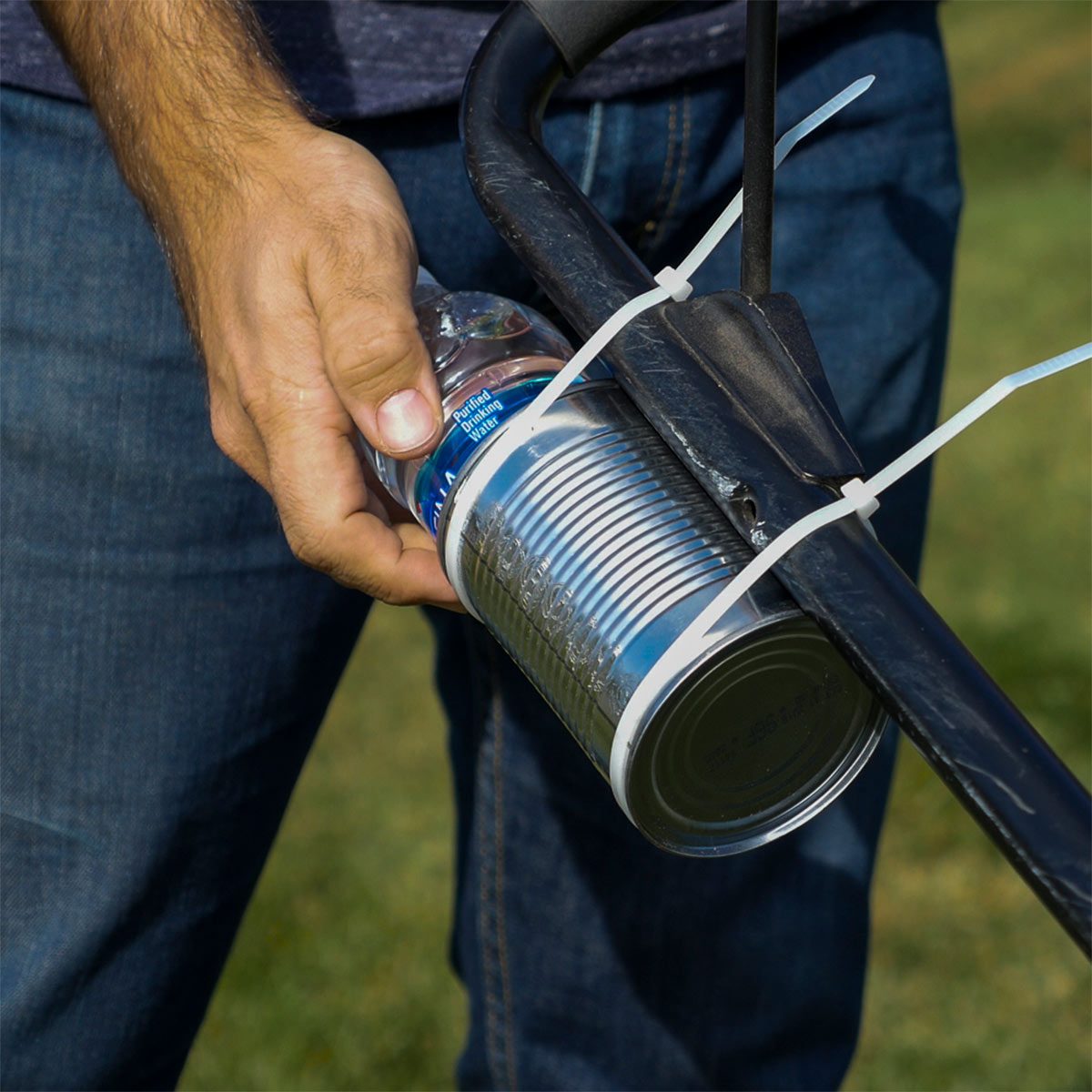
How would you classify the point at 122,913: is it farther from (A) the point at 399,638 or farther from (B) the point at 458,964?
(A) the point at 399,638

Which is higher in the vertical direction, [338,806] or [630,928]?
[630,928]

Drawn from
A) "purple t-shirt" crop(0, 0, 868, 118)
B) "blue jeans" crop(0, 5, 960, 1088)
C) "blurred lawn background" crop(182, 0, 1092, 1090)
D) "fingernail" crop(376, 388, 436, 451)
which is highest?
"purple t-shirt" crop(0, 0, 868, 118)

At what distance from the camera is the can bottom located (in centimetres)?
75

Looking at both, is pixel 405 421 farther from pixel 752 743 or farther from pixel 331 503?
pixel 752 743

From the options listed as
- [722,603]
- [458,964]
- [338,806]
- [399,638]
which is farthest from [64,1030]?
[399,638]

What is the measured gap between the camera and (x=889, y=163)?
1306 mm

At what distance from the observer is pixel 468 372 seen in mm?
950

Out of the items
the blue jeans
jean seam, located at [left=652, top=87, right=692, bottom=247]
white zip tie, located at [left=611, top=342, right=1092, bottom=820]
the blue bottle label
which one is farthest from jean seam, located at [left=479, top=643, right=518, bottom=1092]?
white zip tie, located at [left=611, top=342, right=1092, bottom=820]

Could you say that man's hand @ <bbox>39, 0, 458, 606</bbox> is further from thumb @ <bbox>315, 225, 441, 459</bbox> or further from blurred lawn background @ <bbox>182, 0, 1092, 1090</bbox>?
blurred lawn background @ <bbox>182, 0, 1092, 1090</bbox>

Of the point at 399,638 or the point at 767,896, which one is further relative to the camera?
the point at 399,638

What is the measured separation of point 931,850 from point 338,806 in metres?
0.98

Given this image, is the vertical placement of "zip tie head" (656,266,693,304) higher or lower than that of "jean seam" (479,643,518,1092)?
higher

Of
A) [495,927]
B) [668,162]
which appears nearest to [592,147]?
[668,162]

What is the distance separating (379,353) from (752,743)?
0.97 ft
